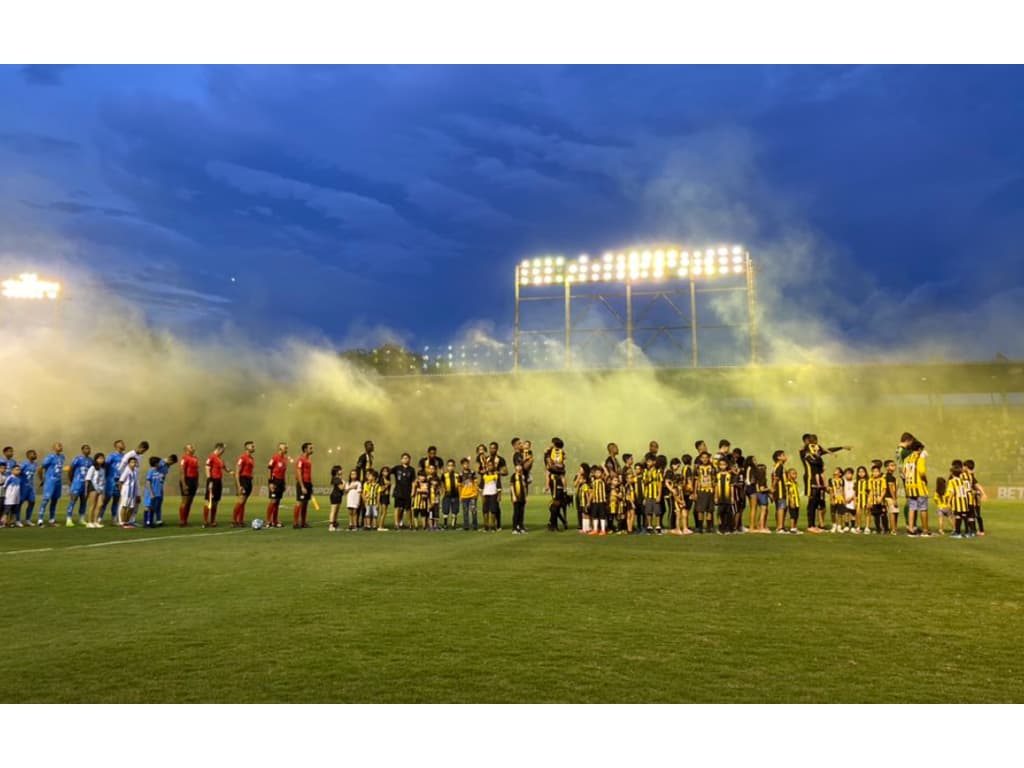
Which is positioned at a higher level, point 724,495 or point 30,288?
point 30,288

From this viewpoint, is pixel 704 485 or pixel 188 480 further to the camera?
pixel 188 480

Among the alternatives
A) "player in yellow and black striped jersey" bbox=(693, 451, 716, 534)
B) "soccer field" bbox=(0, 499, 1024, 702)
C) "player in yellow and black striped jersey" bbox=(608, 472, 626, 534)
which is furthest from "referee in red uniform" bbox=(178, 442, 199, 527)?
"player in yellow and black striped jersey" bbox=(693, 451, 716, 534)

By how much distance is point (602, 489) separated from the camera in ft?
47.2

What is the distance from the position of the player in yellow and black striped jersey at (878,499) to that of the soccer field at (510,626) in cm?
398

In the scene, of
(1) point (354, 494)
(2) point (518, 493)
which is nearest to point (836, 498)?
(2) point (518, 493)

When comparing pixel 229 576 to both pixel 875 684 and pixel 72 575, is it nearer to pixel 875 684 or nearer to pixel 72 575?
pixel 72 575

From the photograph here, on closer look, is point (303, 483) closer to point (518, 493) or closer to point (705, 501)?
point (518, 493)

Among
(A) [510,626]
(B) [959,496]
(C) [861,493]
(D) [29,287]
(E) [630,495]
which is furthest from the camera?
(D) [29,287]

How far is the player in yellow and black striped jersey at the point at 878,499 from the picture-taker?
1445 cm

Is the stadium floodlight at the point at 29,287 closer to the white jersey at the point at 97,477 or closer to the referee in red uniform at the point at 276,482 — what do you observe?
the white jersey at the point at 97,477

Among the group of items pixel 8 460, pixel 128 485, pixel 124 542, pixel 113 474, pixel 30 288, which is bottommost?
pixel 124 542

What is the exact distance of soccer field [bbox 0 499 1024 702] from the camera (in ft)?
13.5

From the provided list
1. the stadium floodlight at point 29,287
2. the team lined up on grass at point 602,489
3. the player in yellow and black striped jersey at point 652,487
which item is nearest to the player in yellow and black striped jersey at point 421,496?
the team lined up on grass at point 602,489

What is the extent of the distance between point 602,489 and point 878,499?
223 inches
